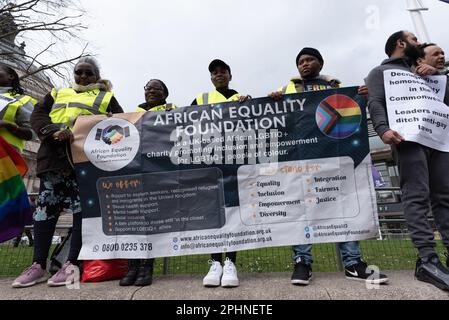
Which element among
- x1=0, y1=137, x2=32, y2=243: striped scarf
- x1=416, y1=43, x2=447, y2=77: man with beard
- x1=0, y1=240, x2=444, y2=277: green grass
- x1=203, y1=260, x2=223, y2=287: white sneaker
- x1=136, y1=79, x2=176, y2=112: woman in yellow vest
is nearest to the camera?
x1=203, y1=260, x2=223, y2=287: white sneaker

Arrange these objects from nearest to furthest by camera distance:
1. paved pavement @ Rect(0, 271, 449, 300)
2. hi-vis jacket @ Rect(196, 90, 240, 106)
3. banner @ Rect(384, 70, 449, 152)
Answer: paved pavement @ Rect(0, 271, 449, 300), banner @ Rect(384, 70, 449, 152), hi-vis jacket @ Rect(196, 90, 240, 106)

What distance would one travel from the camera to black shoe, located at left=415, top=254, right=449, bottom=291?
2383mm

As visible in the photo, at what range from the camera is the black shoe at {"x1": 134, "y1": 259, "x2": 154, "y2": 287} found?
2826mm

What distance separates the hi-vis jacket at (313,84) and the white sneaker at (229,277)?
5.71 feet

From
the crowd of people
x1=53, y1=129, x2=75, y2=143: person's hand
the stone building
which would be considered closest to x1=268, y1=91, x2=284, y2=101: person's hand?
the crowd of people

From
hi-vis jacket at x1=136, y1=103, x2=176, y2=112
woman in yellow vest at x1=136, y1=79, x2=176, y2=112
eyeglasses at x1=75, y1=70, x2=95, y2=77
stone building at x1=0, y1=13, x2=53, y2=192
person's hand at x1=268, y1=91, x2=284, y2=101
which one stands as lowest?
person's hand at x1=268, y1=91, x2=284, y2=101

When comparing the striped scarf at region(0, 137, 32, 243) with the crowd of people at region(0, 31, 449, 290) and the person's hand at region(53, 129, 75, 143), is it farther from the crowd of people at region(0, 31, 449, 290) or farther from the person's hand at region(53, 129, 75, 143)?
the person's hand at region(53, 129, 75, 143)

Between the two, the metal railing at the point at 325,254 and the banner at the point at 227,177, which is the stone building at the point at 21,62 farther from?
the banner at the point at 227,177

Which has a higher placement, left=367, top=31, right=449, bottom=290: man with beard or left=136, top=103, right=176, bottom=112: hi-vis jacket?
left=136, top=103, right=176, bottom=112: hi-vis jacket

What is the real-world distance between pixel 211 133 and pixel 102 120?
110cm

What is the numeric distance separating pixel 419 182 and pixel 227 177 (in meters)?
1.57

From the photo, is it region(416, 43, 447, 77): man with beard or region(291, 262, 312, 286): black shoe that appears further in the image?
region(416, 43, 447, 77): man with beard

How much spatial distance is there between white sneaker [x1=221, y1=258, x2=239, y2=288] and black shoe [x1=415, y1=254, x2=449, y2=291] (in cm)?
139
